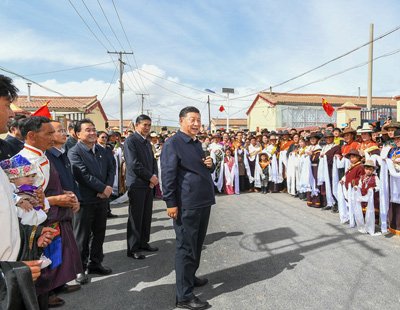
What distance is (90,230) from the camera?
3639mm

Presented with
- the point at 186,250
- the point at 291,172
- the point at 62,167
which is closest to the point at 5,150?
the point at 62,167

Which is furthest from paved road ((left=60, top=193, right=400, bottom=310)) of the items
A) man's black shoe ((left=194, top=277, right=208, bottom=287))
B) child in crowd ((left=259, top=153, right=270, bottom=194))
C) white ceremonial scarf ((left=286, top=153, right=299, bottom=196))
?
child in crowd ((left=259, top=153, right=270, bottom=194))

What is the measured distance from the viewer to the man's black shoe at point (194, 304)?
2.79 meters

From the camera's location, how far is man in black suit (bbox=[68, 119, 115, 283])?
3.49 m

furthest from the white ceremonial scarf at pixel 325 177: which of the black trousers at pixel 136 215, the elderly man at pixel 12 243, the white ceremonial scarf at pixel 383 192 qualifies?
the elderly man at pixel 12 243

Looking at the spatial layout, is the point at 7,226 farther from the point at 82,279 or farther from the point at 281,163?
the point at 281,163

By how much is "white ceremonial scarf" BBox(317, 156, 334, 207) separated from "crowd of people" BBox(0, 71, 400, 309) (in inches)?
1.0

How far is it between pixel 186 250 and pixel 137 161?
1.73 metres

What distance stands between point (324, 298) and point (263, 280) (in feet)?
2.27

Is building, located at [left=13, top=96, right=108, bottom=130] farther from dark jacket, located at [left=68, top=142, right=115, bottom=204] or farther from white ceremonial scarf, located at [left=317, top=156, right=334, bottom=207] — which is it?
dark jacket, located at [left=68, top=142, right=115, bottom=204]

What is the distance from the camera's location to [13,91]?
5.16 ft

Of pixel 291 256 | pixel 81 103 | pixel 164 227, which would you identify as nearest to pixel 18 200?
pixel 291 256

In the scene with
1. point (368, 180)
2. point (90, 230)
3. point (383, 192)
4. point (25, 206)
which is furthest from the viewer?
point (368, 180)

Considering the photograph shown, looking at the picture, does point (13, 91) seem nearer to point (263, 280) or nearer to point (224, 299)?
point (224, 299)
